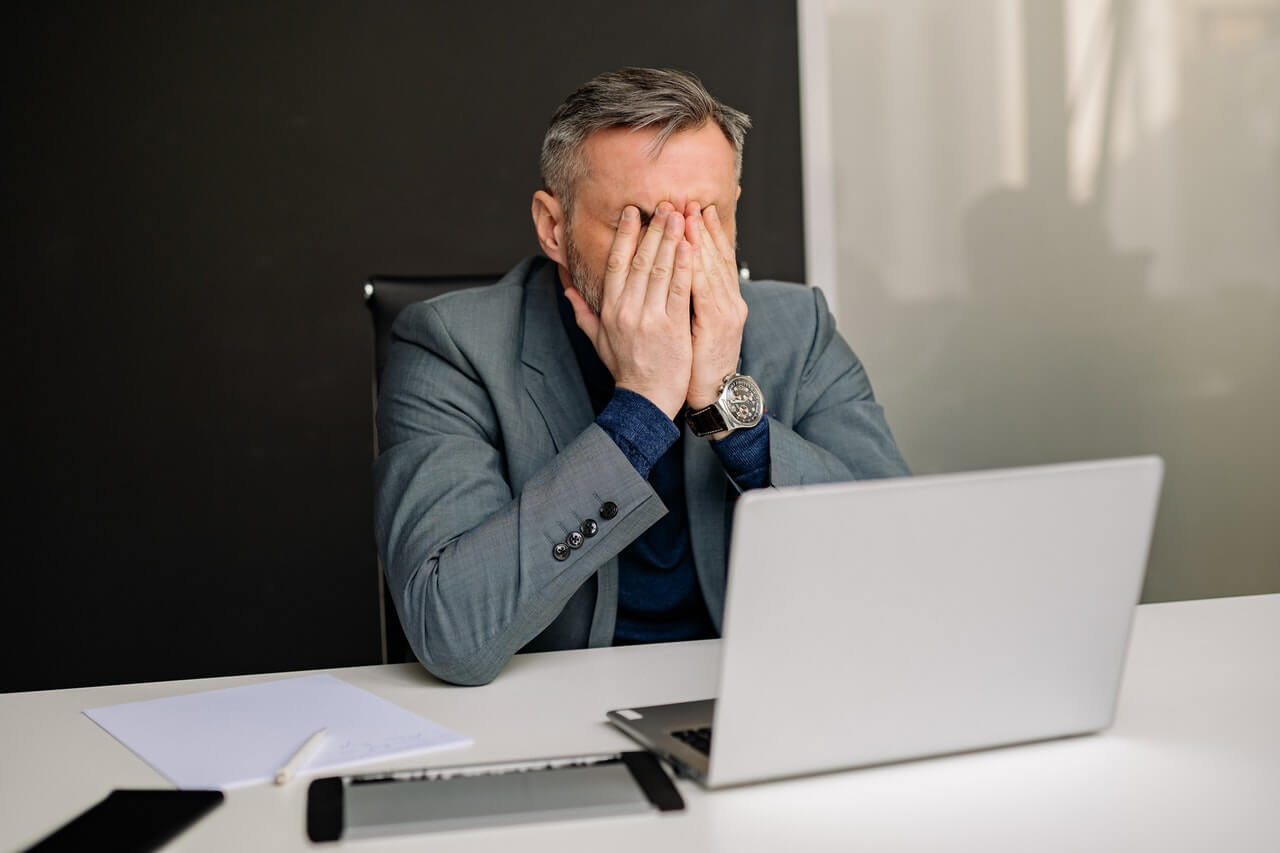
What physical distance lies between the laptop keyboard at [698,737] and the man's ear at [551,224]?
0.89m

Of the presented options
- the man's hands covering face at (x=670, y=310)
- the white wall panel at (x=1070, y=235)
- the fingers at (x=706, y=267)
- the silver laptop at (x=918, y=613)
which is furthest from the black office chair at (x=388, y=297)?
the white wall panel at (x=1070, y=235)

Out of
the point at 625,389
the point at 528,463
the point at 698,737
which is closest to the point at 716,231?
the point at 625,389

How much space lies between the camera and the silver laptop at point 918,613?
29.2 inches

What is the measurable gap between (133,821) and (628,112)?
105 centimetres

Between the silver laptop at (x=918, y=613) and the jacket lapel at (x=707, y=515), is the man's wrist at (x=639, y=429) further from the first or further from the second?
the silver laptop at (x=918, y=613)

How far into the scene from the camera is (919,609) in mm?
778

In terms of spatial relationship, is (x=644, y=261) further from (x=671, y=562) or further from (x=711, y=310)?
(x=671, y=562)

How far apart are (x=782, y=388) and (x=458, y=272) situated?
1208mm

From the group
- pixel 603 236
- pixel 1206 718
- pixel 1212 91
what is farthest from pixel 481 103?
pixel 1206 718

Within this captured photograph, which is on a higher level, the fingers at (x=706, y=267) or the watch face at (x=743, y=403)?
the fingers at (x=706, y=267)

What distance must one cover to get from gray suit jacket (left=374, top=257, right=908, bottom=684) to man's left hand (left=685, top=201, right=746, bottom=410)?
3.7 inches

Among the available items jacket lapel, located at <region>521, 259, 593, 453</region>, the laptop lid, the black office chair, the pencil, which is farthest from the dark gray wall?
the laptop lid

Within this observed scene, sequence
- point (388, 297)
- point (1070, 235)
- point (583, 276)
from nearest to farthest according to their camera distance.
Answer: point (583, 276) < point (388, 297) < point (1070, 235)

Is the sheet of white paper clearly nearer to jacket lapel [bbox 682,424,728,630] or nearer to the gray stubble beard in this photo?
jacket lapel [bbox 682,424,728,630]
